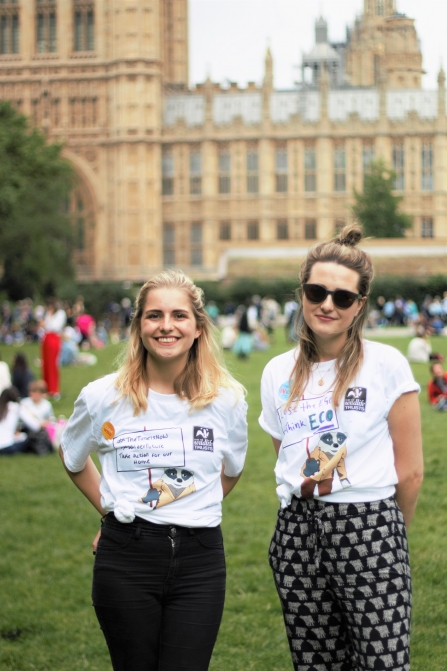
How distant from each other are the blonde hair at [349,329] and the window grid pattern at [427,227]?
2208 inches

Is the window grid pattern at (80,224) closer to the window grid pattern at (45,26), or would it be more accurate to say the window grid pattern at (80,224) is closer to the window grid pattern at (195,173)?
the window grid pattern at (195,173)

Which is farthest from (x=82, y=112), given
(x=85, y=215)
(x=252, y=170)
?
(x=252, y=170)

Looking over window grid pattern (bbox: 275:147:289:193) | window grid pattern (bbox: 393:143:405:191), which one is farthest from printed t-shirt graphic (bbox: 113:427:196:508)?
window grid pattern (bbox: 393:143:405:191)

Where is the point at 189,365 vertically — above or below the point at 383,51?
below

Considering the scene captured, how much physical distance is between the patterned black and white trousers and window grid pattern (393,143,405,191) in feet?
185

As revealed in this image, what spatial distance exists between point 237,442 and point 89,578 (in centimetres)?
299

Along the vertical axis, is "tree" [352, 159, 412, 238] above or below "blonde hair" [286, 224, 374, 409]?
above

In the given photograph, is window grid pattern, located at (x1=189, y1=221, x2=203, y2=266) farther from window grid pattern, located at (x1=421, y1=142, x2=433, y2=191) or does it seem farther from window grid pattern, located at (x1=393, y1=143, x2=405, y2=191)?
window grid pattern, located at (x1=421, y1=142, x2=433, y2=191)

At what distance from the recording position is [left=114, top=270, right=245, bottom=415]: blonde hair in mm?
3201

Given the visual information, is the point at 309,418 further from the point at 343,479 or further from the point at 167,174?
the point at 167,174

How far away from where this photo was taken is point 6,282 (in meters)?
46.2

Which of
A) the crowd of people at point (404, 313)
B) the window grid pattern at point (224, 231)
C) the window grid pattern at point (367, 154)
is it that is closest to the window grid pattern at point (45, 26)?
the window grid pattern at point (224, 231)

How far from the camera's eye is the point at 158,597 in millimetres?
3051

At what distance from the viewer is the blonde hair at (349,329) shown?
3.16 m
